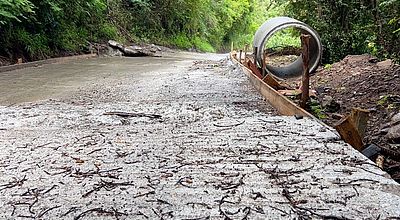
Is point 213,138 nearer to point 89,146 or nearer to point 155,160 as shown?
point 155,160

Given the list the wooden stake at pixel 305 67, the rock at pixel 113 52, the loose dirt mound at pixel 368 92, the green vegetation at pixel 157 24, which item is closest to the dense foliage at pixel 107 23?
the green vegetation at pixel 157 24

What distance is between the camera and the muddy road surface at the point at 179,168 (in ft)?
6.50

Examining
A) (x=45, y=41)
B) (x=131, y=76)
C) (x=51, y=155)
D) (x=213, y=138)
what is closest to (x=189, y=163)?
(x=213, y=138)

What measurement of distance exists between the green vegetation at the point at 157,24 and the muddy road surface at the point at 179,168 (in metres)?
3.83

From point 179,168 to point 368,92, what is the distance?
183 inches

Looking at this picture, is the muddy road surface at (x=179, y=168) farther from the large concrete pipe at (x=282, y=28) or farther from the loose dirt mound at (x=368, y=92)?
the large concrete pipe at (x=282, y=28)

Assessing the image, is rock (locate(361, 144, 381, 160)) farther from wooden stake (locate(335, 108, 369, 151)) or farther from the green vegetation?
the green vegetation

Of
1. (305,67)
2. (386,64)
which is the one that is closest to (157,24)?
(386,64)

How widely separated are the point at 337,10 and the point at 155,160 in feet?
32.0

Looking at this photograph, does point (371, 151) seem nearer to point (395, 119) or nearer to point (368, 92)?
point (395, 119)

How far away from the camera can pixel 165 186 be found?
2262 millimetres

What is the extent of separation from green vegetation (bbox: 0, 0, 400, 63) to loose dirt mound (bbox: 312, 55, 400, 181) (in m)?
0.53

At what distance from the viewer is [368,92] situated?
6402mm

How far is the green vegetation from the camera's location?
936 centimetres
